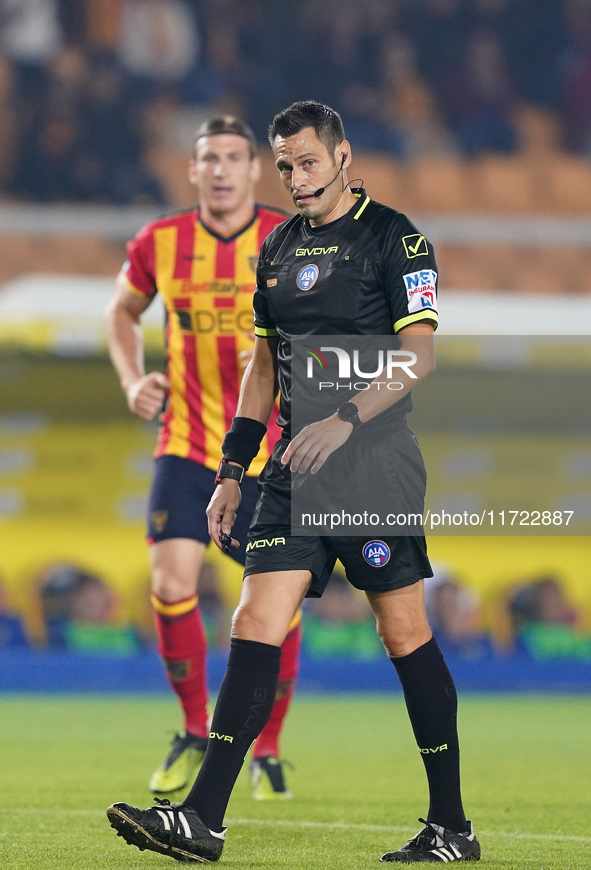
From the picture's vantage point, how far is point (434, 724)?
12.0 feet

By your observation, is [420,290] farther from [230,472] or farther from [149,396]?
[149,396]

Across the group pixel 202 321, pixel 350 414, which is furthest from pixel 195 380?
pixel 350 414

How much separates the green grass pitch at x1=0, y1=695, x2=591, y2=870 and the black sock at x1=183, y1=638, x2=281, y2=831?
0.19m

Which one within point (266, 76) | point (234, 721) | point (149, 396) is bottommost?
point (234, 721)

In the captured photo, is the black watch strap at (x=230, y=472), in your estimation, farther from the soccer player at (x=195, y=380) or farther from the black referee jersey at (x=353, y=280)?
the soccer player at (x=195, y=380)

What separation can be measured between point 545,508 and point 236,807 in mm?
6878

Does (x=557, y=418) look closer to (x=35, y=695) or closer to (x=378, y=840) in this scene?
(x=35, y=695)

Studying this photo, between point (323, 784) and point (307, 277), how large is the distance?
260 centimetres

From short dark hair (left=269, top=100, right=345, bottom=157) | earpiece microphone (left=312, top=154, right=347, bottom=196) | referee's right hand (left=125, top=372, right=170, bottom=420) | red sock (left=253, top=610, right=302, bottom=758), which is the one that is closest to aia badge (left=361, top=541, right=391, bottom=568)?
earpiece microphone (left=312, top=154, right=347, bottom=196)

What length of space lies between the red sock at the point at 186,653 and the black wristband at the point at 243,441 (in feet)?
5.22

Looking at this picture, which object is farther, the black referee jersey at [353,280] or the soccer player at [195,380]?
the soccer player at [195,380]

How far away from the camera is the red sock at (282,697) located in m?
5.33

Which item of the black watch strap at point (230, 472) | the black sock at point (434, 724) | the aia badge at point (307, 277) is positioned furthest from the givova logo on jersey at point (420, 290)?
the black sock at point (434, 724)

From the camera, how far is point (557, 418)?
10.8m
